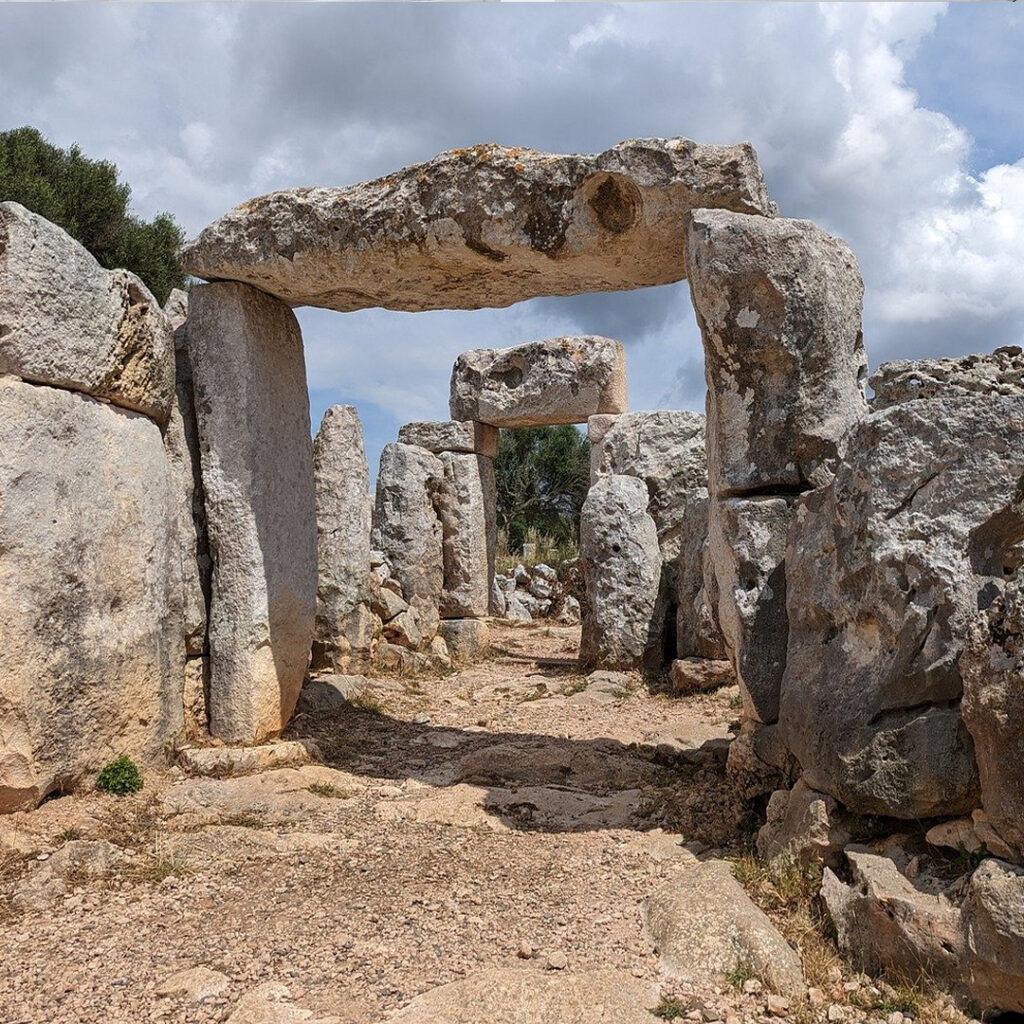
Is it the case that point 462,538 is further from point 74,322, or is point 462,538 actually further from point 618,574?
point 74,322

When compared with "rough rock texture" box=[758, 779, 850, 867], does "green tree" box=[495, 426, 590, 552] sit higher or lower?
higher

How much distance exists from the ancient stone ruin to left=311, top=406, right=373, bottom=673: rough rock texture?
159cm

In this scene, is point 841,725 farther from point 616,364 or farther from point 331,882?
point 616,364

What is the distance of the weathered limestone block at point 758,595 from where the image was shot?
4387 mm

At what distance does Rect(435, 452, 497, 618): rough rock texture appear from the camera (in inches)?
408

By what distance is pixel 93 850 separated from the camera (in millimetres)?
4074

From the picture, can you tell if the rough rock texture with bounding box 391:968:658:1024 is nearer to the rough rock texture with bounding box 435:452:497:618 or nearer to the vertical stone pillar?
the vertical stone pillar

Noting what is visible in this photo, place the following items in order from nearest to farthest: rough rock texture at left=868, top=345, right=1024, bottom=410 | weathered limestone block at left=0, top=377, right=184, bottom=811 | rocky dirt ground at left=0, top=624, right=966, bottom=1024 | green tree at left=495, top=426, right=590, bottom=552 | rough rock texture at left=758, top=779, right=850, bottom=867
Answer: rocky dirt ground at left=0, top=624, right=966, bottom=1024 → rough rock texture at left=758, top=779, right=850, bottom=867 → rough rock texture at left=868, top=345, right=1024, bottom=410 → weathered limestone block at left=0, top=377, right=184, bottom=811 → green tree at left=495, top=426, right=590, bottom=552

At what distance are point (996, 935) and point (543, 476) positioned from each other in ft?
70.1

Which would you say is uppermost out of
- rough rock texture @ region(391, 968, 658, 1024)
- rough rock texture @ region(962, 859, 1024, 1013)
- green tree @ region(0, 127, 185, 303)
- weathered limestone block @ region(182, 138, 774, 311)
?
green tree @ region(0, 127, 185, 303)

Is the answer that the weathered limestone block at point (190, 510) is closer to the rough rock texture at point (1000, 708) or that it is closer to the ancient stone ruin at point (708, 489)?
the ancient stone ruin at point (708, 489)

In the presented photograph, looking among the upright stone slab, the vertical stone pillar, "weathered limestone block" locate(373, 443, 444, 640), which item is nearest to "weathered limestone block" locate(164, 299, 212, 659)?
the vertical stone pillar

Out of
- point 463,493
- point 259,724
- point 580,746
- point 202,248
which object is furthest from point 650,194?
point 463,493

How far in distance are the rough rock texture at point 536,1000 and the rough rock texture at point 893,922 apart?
2.31ft
